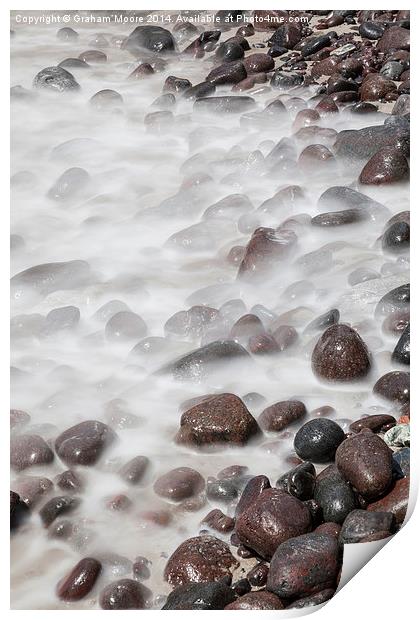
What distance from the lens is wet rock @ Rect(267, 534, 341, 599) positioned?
265cm

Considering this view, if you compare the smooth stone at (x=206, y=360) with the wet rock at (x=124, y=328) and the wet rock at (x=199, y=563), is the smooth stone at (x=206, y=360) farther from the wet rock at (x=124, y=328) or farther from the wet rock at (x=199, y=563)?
the wet rock at (x=199, y=563)

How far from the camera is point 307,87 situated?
15.9 ft

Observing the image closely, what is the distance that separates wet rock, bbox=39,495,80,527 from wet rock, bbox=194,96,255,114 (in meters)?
2.43

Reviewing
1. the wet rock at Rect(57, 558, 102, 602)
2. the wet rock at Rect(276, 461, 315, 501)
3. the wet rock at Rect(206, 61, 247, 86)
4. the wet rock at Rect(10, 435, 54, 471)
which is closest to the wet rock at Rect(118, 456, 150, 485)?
the wet rock at Rect(10, 435, 54, 471)

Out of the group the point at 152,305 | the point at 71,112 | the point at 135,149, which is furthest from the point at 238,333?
the point at 71,112

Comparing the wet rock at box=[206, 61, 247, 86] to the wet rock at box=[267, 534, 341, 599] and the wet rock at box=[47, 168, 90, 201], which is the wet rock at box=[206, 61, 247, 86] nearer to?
the wet rock at box=[47, 168, 90, 201]

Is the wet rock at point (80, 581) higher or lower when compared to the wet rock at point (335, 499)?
lower

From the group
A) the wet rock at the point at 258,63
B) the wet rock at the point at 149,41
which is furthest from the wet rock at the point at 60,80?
the wet rock at the point at 258,63

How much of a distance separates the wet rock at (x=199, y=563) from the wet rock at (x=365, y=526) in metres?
0.35

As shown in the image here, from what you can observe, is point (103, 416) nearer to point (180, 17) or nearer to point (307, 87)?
point (180, 17)

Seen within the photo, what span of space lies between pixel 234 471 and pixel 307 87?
2515mm

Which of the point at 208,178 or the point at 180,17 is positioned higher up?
the point at 180,17

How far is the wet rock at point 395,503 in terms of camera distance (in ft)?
9.51

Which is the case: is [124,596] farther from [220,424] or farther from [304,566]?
[220,424]
